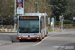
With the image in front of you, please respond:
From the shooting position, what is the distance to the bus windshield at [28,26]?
23.1m

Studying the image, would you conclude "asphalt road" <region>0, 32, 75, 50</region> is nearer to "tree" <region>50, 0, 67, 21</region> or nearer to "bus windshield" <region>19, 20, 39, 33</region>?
"bus windshield" <region>19, 20, 39, 33</region>

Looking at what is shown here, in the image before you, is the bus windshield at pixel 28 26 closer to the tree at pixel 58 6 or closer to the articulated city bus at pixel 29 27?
the articulated city bus at pixel 29 27

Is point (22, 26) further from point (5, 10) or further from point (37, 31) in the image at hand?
point (5, 10)

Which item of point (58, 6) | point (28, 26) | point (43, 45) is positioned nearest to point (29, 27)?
point (28, 26)

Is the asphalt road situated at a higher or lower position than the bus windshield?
lower

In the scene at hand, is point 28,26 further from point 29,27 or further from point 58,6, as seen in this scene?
point 58,6

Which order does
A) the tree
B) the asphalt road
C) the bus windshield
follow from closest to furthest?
the asphalt road, the bus windshield, the tree

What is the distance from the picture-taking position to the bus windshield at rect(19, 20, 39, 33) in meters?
23.1

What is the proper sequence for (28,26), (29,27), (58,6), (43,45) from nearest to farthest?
(43,45)
(29,27)
(28,26)
(58,6)

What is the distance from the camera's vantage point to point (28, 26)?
76.4ft

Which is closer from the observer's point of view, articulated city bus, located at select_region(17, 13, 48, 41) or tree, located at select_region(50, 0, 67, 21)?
articulated city bus, located at select_region(17, 13, 48, 41)

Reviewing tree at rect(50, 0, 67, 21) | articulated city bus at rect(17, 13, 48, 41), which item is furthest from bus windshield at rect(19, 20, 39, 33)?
tree at rect(50, 0, 67, 21)

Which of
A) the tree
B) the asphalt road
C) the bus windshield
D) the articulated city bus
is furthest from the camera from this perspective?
the tree

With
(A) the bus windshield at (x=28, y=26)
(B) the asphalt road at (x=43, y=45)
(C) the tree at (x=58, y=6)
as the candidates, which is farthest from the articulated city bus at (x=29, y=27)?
(C) the tree at (x=58, y=6)
